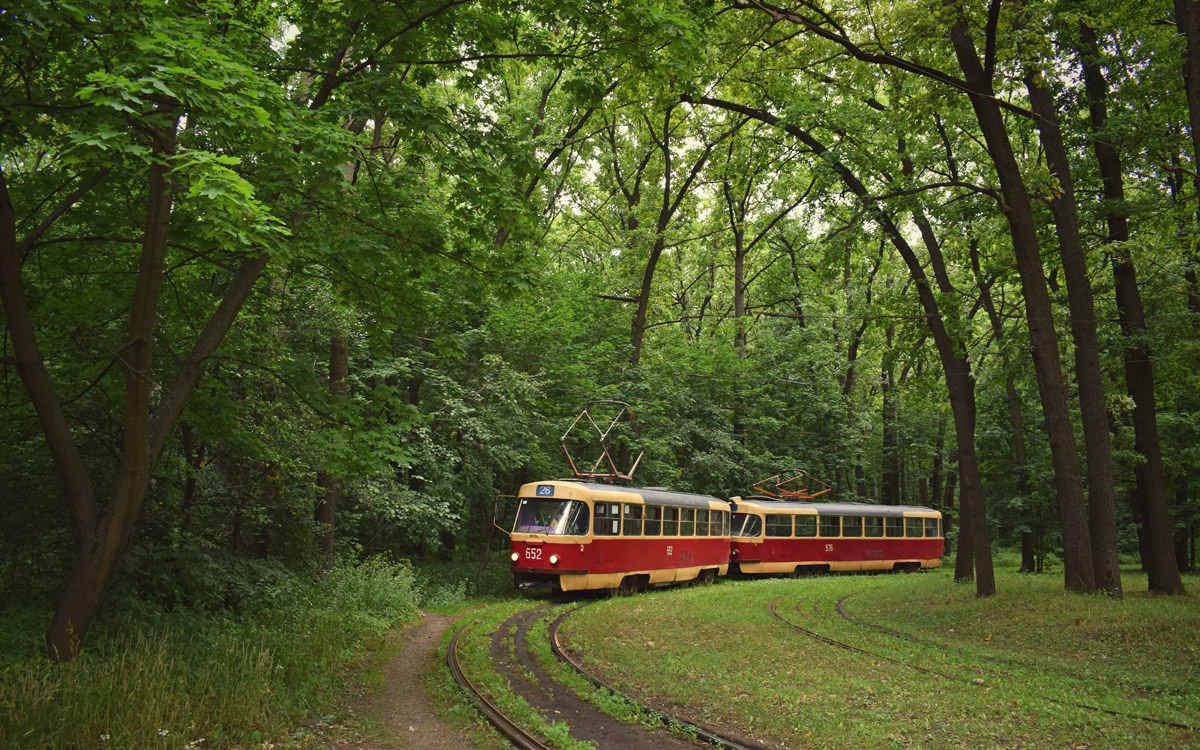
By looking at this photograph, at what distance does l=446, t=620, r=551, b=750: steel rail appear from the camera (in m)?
7.11

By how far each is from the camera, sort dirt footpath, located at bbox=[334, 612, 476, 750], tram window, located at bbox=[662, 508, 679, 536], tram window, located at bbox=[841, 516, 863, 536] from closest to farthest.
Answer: dirt footpath, located at bbox=[334, 612, 476, 750]
tram window, located at bbox=[662, 508, 679, 536]
tram window, located at bbox=[841, 516, 863, 536]

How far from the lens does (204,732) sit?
664cm

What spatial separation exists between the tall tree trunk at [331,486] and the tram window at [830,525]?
1844 cm

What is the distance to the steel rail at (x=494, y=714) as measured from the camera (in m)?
7.11

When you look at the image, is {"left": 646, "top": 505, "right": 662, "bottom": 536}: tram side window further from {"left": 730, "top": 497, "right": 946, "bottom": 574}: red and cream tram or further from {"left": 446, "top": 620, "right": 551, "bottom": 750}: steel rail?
{"left": 446, "top": 620, "right": 551, "bottom": 750}: steel rail

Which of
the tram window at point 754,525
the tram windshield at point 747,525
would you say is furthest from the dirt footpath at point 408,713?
the tram window at point 754,525

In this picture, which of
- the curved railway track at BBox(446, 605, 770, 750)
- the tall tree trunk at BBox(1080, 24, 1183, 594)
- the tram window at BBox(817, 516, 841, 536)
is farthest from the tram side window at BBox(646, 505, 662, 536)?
the tall tree trunk at BBox(1080, 24, 1183, 594)

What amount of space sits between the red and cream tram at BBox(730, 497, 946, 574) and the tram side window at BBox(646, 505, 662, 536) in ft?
20.2

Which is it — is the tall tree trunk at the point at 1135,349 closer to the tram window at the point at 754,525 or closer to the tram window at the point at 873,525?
the tram window at the point at 754,525

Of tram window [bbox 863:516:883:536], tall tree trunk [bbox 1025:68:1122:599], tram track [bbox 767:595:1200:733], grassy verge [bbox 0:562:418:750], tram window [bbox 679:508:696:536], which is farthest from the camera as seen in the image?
tram window [bbox 863:516:883:536]

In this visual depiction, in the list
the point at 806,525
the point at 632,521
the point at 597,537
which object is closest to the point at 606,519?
the point at 597,537

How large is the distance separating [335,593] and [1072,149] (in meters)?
18.5

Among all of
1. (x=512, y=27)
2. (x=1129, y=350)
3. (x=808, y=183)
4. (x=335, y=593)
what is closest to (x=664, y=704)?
(x=335, y=593)

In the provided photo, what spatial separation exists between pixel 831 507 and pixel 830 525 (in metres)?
0.66
